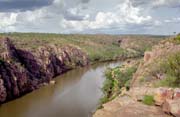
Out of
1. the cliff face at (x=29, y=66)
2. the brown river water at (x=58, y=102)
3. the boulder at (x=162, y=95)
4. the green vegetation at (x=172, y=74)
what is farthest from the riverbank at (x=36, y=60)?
the boulder at (x=162, y=95)

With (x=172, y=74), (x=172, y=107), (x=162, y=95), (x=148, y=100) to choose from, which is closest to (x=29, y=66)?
(x=172, y=74)

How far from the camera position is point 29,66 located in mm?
84750

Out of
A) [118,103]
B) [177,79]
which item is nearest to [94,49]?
[177,79]

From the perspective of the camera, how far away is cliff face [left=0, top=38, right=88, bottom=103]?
6550 centimetres

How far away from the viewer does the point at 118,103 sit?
17.7 meters

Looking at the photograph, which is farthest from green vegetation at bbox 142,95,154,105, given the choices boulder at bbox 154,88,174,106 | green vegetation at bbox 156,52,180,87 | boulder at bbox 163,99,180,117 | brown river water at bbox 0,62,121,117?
brown river water at bbox 0,62,121,117

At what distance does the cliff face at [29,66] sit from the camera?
6550 cm

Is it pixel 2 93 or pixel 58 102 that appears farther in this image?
pixel 2 93

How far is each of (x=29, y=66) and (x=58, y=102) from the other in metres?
28.9

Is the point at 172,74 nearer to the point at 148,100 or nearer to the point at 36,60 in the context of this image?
the point at 148,100

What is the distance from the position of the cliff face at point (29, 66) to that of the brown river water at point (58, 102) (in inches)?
102

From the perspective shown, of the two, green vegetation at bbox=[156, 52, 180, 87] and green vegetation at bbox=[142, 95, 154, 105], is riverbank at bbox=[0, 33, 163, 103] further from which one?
green vegetation at bbox=[142, 95, 154, 105]

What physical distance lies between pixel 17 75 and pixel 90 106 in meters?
24.0

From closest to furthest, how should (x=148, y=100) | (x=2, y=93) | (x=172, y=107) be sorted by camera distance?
(x=172, y=107) → (x=148, y=100) → (x=2, y=93)
